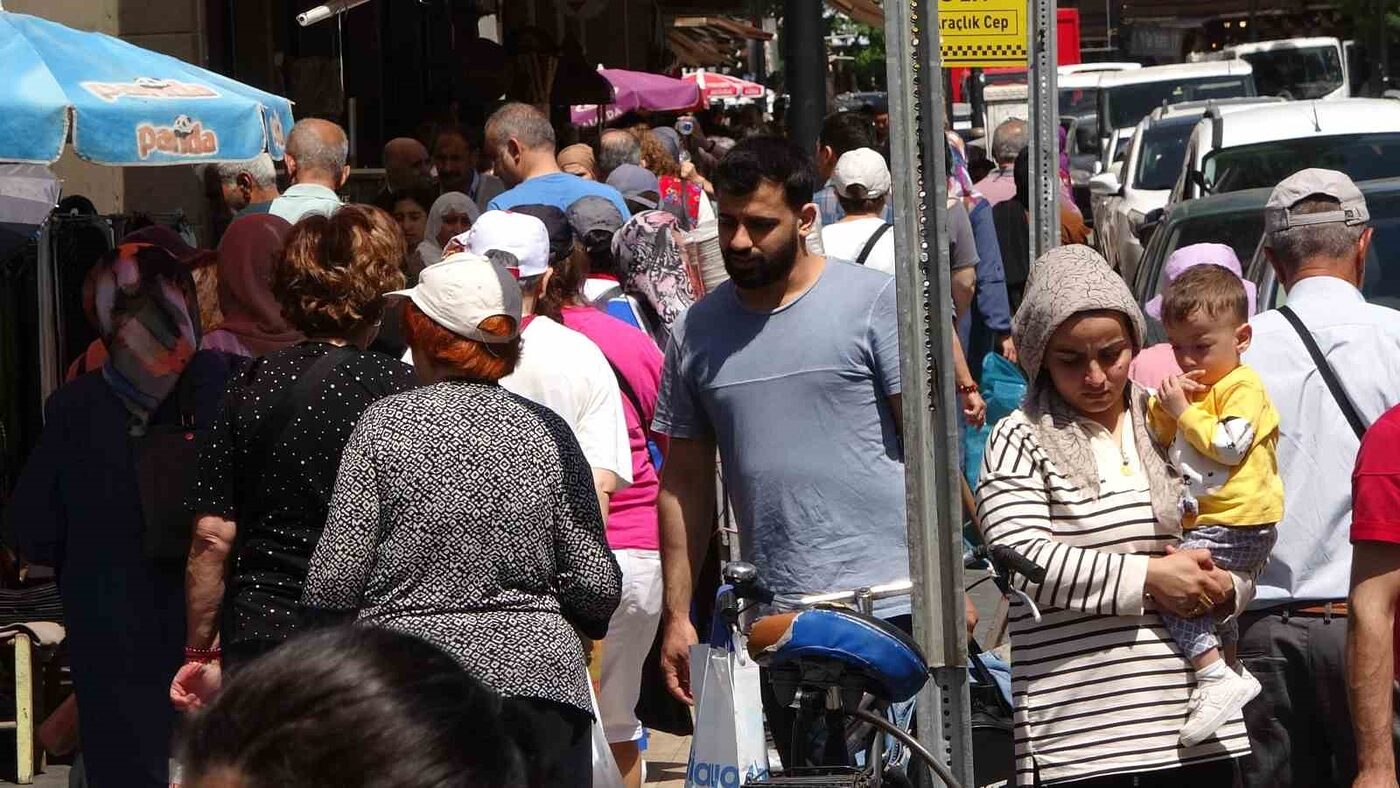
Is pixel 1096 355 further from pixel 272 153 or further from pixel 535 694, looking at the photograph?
pixel 272 153

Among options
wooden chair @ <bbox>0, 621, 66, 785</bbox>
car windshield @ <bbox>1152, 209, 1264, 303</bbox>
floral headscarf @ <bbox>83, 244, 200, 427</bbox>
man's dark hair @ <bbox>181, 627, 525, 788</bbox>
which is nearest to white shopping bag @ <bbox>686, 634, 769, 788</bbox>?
floral headscarf @ <bbox>83, 244, 200, 427</bbox>

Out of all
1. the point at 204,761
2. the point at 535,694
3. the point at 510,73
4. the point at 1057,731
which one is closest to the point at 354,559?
the point at 535,694

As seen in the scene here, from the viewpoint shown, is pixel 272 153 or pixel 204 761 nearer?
pixel 204 761

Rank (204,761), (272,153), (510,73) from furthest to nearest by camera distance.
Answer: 1. (510,73)
2. (272,153)
3. (204,761)

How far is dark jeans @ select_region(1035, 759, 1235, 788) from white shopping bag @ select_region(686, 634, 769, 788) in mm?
638

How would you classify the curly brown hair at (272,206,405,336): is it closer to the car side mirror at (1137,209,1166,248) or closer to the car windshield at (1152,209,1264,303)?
the car windshield at (1152,209,1264,303)

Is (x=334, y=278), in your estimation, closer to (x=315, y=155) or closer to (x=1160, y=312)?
(x=1160, y=312)

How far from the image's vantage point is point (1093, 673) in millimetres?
4273

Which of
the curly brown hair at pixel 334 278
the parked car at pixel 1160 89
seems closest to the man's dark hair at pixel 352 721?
the curly brown hair at pixel 334 278

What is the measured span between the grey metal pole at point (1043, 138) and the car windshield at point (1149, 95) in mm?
21279

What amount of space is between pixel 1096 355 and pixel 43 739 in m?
3.70

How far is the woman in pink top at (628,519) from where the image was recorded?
6023 millimetres

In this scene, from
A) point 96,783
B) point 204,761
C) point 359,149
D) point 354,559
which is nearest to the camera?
point 204,761

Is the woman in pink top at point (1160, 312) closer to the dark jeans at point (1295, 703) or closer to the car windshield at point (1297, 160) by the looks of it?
the dark jeans at point (1295, 703)
